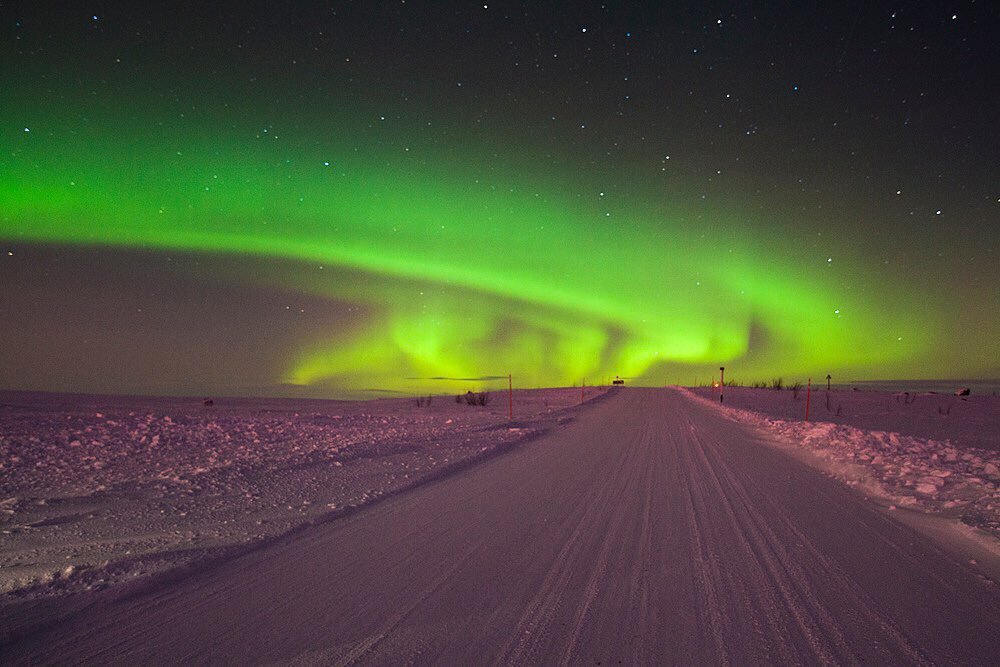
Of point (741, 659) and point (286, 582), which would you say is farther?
point (286, 582)

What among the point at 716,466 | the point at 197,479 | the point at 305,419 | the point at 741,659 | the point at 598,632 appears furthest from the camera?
the point at 305,419

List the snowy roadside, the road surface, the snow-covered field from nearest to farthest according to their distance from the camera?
the road surface, the snow-covered field, the snowy roadside

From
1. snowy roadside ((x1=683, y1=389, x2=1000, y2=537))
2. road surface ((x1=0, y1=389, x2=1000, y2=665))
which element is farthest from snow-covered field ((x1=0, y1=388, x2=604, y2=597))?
snowy roadside ((x1=683, y1=389, x2=1000, y2=537))

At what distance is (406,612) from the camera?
395 centimetres

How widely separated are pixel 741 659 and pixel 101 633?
13.8 ft

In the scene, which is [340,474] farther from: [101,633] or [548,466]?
[101,633]

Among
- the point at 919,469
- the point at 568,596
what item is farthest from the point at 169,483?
the point at 919,469

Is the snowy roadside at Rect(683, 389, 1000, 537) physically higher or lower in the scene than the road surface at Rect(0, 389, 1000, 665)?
higher

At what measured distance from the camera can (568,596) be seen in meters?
4.25

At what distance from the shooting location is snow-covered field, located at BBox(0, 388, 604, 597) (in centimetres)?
522

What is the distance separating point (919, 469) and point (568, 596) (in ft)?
30.1

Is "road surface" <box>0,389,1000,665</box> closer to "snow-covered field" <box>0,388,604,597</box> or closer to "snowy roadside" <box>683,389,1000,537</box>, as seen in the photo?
"snow-covered field" <box>0,388,604,597</box>

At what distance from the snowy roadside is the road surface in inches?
46.6

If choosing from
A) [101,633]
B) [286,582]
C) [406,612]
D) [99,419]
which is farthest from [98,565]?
[99,419]
